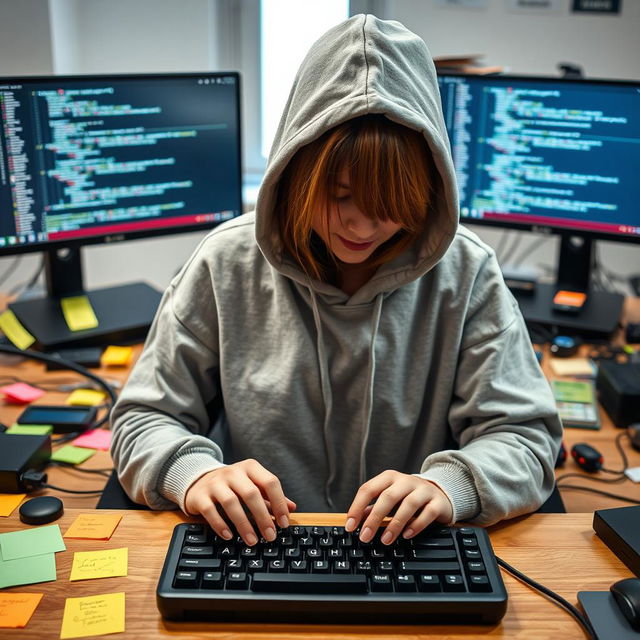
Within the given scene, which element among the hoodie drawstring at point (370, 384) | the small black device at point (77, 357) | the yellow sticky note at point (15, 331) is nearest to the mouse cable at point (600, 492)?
the hoodie drawstring at point (370, 384)

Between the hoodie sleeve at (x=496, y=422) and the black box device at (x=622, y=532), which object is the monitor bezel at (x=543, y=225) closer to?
the hoodie sleeve at (x=496, y=422)

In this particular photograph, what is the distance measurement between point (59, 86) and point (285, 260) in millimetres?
679

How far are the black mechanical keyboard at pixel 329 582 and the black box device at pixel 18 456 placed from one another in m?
0.30

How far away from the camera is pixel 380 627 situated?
0.77 m

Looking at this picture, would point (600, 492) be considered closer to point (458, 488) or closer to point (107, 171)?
point (458, 488)

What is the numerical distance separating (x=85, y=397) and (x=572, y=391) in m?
0.89

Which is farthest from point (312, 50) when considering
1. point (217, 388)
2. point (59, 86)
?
point (59, 86)

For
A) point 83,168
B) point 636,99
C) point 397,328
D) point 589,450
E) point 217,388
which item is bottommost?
point 589,450

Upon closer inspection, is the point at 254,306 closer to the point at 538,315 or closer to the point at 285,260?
the point at 285,260

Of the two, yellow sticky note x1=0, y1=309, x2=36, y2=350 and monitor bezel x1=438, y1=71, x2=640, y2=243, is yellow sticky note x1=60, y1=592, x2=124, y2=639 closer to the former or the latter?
yellow sticky note x1=0, y1=309, x2=36, y2=350

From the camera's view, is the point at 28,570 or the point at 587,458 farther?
the point at 587,458

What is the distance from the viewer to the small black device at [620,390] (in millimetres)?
1344

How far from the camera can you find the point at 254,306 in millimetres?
1134

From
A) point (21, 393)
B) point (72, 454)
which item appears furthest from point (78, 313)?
point (72, 454)
